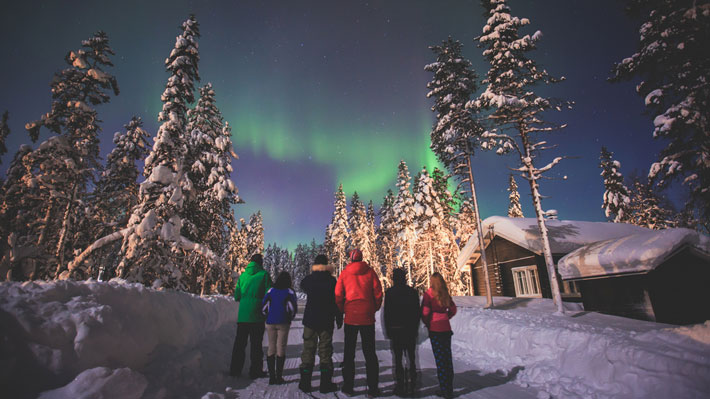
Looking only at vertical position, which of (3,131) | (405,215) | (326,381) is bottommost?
(326,381)

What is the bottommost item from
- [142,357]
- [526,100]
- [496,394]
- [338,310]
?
[496,394]

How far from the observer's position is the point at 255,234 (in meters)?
56.4

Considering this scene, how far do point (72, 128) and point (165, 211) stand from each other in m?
7.28

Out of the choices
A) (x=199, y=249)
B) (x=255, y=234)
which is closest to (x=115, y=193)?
(x=199, y=249)

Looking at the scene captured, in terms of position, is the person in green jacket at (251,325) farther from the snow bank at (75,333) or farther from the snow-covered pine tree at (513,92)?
the snow-covered pine tree at (513,92)

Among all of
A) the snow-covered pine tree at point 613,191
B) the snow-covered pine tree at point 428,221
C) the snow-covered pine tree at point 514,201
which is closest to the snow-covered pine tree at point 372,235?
the snow-covered pine tree at point 428,221

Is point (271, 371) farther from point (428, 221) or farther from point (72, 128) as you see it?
point (428, 221)

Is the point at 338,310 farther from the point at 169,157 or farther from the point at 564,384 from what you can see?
the point at 169,157

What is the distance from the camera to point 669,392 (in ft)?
13.7

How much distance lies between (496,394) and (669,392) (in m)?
2.36

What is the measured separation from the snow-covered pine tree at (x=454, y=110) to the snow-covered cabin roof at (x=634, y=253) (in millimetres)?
5632

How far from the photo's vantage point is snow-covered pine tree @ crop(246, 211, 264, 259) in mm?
54969

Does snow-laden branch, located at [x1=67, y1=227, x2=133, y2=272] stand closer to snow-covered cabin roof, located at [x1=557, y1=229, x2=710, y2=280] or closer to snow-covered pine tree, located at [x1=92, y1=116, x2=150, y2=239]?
snow-covered pine tree, located at [x1=92, y1=116, x2=150, y2=239]

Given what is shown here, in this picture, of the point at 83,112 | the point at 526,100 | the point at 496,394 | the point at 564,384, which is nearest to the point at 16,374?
the point at 496,394
